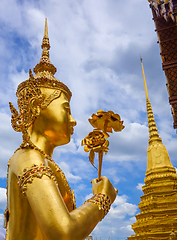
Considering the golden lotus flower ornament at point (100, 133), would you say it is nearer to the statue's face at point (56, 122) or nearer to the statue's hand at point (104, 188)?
the statue's hand at point (104, 188)

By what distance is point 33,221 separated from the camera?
230 cm

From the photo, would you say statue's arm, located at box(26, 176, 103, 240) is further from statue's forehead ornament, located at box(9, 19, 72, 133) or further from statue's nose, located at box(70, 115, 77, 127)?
statue's nose, located at box(70, 115, 77, 127)

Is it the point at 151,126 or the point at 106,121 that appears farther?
the point at 151,126

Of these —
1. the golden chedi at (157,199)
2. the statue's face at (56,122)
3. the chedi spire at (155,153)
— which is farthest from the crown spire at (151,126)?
the statue's face at (56,122)

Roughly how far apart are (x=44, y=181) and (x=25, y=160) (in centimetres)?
34

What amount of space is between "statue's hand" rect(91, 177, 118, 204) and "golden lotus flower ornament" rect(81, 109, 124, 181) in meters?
0.15

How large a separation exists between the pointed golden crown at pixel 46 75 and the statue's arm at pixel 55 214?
4.18 ft

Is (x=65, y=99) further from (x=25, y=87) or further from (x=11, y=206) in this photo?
(x=11, y=206)

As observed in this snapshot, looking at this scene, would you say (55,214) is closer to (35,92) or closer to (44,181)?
(44,181)

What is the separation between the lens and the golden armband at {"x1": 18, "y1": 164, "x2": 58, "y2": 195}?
2158 millimetres

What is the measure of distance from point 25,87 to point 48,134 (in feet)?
2.17

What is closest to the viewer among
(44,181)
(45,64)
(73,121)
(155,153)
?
(44,181)

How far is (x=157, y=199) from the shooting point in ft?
48.9

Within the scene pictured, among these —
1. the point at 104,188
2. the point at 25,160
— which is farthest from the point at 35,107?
the point at 104,188
